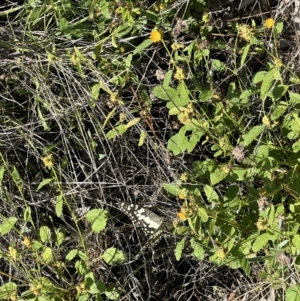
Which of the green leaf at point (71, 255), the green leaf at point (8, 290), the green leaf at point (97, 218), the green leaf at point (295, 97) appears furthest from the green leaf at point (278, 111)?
the green leaf at point (8, 290)

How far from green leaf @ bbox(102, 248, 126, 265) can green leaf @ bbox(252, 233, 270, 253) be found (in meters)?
0.41

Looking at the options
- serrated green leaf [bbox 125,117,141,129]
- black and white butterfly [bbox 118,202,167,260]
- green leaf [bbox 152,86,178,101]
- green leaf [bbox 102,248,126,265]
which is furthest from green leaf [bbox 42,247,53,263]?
green leaf [bbox 152,86,178,101]

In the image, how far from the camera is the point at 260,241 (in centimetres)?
136

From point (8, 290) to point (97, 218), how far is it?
0.32 m

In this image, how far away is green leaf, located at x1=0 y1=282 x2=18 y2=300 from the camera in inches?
59.3

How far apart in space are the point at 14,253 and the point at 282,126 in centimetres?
77

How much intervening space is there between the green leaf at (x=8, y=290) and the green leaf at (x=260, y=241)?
66 centimetres

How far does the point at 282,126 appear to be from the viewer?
56.7 inches

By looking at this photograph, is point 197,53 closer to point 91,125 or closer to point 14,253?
point 91,125

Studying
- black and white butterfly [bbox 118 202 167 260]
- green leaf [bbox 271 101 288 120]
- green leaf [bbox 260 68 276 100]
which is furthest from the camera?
black and white butterfly [bbox 118 202 167 260]

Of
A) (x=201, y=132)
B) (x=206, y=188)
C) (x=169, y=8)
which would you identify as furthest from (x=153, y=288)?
(x=169, y=8)

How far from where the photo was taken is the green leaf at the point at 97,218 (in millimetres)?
1517

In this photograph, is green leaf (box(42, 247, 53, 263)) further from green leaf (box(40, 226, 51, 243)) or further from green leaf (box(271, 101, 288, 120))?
green leaf (box(271, 101, 288, 120))

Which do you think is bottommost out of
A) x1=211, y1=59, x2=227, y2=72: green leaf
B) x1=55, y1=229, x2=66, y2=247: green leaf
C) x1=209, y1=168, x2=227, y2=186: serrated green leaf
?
x1=55, y1=229, x2=66, y2=247: green leaf
